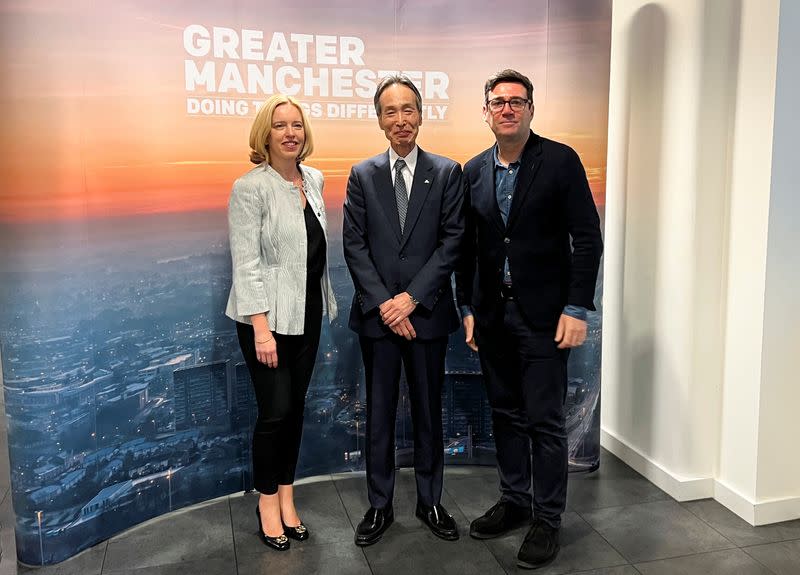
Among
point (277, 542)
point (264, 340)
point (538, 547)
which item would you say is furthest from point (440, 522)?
point (264, 340)

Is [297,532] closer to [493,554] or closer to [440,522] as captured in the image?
[440,522]

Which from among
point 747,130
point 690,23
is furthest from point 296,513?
point 690,23

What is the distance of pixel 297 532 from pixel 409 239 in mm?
1321

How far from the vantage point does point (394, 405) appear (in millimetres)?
3057

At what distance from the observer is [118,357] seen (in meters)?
3.11

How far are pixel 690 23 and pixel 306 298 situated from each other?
2096 millimetres

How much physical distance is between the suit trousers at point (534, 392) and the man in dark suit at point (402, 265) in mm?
220

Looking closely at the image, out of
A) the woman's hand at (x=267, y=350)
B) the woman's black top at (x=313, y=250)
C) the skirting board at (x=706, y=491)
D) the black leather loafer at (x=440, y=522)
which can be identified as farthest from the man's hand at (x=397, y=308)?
the skirting board at (x=706, y=491)

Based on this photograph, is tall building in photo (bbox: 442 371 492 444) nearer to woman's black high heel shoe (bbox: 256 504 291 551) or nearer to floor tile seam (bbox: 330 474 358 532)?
floor tile seam (bbox: 330 474 358 532)

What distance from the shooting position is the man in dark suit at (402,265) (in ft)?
9.45

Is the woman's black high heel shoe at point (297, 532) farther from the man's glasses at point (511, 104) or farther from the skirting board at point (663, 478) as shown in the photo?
the man's glasses at point (511, 104)

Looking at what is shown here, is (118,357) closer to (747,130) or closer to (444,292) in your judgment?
(444,292)

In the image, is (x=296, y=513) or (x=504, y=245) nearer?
(x=504, y=245)

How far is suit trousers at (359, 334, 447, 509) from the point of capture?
2994 millimetres
